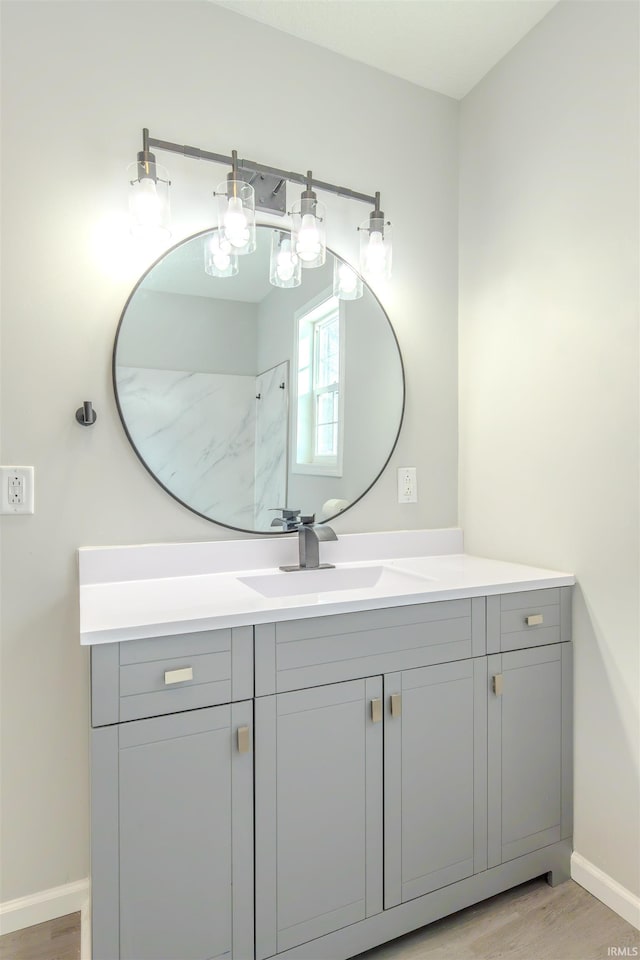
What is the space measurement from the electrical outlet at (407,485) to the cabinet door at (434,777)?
0.70 m

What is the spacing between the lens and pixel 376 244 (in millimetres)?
1875

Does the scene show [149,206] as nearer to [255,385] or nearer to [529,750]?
[255,385]

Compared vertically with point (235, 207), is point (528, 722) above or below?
below

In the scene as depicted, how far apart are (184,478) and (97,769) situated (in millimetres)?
843

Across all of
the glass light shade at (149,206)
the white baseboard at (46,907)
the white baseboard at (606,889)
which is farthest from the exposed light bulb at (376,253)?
the white baseboard at (46,907)

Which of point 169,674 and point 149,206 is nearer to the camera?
point 169,674

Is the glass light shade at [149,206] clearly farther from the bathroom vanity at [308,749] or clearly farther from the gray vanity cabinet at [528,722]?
the gray vanity cabinet at [528,722]

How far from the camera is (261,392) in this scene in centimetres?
182

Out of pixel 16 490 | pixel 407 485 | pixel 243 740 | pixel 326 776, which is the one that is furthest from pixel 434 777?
pixel 16 490

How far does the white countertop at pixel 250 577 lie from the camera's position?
1198 millimetres

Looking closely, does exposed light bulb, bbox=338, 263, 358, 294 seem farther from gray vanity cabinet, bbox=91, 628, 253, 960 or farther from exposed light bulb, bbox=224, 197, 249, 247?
gray vanity cabinet, bbox=91, 628, 253, 960

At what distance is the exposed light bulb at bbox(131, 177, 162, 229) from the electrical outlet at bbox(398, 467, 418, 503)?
1.15 metres

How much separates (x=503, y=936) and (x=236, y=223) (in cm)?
210

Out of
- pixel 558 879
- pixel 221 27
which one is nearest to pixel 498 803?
pixel 558 879
